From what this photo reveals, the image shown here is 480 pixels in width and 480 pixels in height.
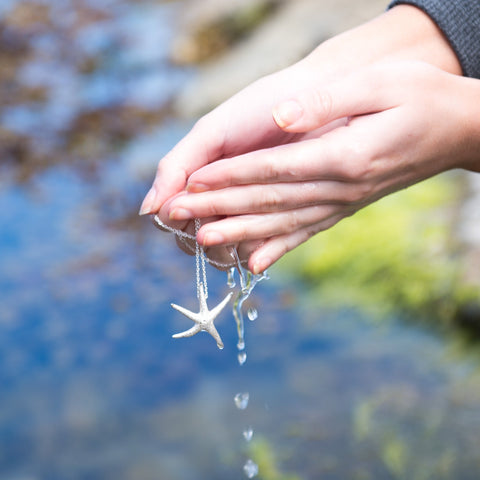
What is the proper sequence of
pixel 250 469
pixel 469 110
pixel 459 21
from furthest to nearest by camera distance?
pixel 250 469
pixel 459 21
pixel 469 110

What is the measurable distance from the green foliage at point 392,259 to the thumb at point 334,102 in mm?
3010

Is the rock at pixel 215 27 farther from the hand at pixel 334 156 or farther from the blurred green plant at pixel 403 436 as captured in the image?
the hand at pixel 334 156

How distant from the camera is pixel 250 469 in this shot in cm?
404

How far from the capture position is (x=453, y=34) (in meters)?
2.25

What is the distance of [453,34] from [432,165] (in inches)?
17.6

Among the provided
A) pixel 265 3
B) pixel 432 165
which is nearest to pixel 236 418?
pixel 432 165

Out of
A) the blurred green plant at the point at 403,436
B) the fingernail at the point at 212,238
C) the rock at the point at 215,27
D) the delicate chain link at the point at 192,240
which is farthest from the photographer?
the rock at the point at 215,27

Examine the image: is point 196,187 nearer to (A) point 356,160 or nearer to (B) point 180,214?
(B) point 180,214

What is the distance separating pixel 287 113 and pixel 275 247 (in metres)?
0.44

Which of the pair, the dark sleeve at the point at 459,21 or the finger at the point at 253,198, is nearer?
the finger at the point at 253,198

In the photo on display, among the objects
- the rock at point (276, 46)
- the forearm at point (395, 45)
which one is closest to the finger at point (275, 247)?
the forearm at point (395, 45)

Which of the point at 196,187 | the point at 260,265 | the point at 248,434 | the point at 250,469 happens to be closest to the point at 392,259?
the point at 250,469

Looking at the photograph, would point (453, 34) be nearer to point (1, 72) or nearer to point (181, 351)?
point (181, 351)

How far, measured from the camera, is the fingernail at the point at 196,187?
2012 mm
